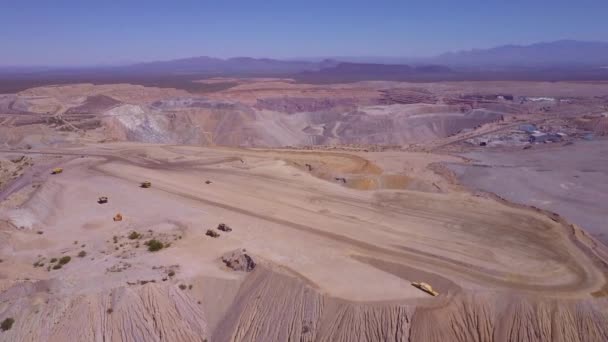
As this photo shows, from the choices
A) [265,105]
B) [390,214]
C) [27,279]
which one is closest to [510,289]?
[390,214]

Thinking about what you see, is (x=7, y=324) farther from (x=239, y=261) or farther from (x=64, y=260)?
(x=239, y=261)

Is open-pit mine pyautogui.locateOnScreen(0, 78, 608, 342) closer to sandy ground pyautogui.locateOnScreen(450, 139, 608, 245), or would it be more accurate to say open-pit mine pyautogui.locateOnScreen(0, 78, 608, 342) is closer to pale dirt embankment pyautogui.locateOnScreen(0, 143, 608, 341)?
pale dirt embankment pyautogui.locateOnScreen(0, 143, 608, 341)

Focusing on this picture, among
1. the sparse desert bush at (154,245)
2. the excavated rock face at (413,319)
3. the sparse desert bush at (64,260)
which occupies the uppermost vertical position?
the sparse desert bush at (154,245)

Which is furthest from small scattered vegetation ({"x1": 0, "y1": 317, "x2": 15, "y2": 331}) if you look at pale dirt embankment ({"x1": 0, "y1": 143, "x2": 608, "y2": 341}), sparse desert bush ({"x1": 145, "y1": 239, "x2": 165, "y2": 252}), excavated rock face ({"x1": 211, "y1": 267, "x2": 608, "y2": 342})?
excavated rock face ({"x1": 211, "y1": 267, "x2": 608, "y2": 342})

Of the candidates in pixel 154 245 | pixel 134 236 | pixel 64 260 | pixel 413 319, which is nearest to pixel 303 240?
pixel 154 245

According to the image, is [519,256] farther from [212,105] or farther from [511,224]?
[212,105]

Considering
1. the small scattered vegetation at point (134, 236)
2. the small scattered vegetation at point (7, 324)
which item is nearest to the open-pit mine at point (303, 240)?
the small scattered vegetation at point (7, 324)

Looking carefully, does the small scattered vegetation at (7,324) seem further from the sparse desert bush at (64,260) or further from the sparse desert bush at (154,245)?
the sparse desert bush at (154,245)
